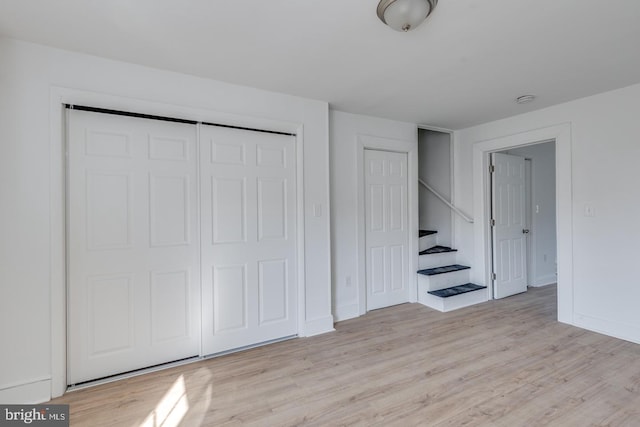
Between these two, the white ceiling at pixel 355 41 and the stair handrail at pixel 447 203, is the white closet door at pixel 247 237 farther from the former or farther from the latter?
the stair handrail at pixel 447 203

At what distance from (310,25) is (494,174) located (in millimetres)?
3382

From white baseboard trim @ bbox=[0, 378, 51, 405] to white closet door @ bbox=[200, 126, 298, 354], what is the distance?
998mm

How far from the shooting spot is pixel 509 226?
4191 millimetres

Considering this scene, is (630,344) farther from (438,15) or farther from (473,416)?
(438,15)

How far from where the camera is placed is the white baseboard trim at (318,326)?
116 inches

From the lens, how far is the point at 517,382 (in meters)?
2.12

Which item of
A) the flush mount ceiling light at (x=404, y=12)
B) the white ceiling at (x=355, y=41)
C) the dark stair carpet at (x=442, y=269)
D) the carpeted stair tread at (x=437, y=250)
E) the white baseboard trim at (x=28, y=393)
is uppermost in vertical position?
the white ceiling at (x=355, y=41)

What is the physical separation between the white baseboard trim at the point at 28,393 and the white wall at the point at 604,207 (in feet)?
15.2

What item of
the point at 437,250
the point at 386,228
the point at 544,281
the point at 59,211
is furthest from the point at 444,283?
the point at 59,211

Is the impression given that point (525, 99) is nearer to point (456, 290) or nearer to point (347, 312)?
point (456, 290)

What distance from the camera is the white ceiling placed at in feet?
5.41

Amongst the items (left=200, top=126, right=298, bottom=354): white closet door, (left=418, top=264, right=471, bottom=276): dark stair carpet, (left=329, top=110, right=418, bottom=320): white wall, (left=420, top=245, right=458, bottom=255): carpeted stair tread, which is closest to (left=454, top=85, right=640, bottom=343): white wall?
(left=418, top=264, right=471, bottom=276): dark stair carpet

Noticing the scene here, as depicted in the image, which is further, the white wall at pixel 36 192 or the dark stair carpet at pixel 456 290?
the dark stair carpet at pixel 456 290

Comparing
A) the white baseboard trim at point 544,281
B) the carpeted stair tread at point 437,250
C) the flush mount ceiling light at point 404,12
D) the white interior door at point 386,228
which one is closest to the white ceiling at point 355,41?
the flush mount ceiling light at point 404,12
